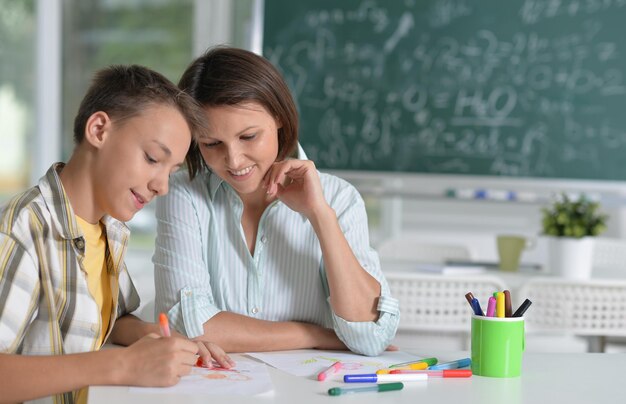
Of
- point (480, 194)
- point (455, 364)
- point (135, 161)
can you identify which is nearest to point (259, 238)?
point (135, 161)

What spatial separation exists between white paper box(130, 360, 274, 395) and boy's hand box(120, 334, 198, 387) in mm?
13

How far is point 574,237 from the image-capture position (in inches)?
114

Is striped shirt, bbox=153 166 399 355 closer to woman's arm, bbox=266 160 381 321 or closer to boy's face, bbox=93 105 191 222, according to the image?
woman's arm, bbox=266 160 381 321

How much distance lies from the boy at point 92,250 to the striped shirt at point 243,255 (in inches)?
5.4

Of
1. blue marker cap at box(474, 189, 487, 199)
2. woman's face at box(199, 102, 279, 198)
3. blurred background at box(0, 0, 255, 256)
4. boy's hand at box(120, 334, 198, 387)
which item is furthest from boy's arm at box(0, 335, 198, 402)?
blurred background at box(0, 0, 255, 256)

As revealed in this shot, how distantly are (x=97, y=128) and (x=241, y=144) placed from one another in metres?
0.34

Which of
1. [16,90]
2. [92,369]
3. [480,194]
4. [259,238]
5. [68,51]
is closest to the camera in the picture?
[92,369]

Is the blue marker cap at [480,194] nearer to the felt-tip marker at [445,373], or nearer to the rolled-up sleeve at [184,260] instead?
the rolled-up sleeve at [184,260]

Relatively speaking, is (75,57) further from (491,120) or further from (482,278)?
(482,278)

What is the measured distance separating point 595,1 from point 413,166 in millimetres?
1210

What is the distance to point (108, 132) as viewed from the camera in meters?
1.37

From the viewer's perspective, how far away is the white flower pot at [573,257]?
113 inches

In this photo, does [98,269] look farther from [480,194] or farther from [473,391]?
[480,194]

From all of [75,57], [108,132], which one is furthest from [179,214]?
[75,57]
